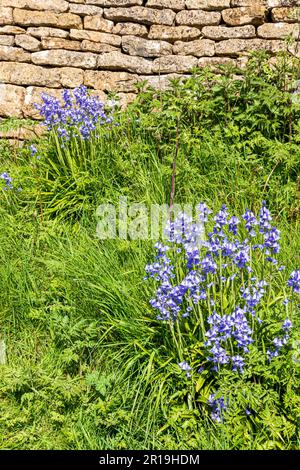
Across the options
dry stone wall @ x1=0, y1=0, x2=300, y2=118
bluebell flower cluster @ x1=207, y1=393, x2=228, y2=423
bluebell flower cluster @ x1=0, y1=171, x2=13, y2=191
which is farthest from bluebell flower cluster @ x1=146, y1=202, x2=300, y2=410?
dry stone wall @ x1=0, y1=0, x2=300, y2=118

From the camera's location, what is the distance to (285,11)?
5.05 metres

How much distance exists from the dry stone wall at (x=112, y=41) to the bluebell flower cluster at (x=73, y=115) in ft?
2.39

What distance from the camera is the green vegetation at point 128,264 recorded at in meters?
2.85

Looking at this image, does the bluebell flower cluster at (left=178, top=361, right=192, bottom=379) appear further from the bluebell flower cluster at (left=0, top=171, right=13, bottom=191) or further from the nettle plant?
the bluebell flower cluster at (left=0, top=171, right=13, bottom=191)

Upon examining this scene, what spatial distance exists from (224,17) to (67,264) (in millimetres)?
2734

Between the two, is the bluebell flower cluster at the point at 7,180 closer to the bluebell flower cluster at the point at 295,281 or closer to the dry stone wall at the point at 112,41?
the dry stone wall at the point at 112,41

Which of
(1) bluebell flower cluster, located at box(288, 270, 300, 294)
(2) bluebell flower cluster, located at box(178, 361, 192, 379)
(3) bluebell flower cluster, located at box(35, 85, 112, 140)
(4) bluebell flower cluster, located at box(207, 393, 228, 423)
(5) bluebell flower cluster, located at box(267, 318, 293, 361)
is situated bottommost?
(4) bluebell flower cluster, located at box(207, 393, 228, 423)

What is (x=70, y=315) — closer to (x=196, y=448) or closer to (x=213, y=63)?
(x=196, y=448)

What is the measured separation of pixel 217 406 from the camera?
278cm

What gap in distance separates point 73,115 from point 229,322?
229cm

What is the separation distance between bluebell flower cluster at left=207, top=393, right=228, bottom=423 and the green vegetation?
0.13 feet

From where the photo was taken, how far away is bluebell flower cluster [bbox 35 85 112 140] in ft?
14.2

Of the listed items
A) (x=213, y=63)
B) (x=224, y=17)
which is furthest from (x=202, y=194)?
(x=224, y=17)

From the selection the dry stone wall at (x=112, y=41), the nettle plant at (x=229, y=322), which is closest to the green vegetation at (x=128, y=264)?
the nettle plant at (x=229, y=322)
